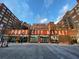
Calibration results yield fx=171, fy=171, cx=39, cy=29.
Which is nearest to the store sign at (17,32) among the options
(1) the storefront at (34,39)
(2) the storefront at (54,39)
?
(1) the storefront at (34,39)

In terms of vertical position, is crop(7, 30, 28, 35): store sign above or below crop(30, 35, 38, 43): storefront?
above

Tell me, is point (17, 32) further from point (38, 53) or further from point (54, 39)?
point (38, 53)

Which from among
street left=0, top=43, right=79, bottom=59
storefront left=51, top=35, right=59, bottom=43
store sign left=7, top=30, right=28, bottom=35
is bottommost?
street left=0, top=43, right=79, bottom=59

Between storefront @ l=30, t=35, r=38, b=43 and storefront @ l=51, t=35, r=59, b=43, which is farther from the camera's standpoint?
storefront @ l=30, t=35, r=38, b=43

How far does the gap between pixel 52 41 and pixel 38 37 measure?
8.33 meters

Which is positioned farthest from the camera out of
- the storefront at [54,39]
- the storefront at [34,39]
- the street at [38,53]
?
the storefront at [34,39]

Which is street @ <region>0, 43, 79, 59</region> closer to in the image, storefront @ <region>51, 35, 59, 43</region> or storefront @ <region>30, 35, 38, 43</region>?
storefront @ <region>51, 35, 59, 43</region>

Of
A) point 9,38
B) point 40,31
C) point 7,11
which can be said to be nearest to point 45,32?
point 40,31

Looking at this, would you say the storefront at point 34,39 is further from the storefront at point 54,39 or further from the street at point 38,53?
the street at point 38,53

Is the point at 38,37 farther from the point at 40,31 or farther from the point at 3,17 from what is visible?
the point at 3,17

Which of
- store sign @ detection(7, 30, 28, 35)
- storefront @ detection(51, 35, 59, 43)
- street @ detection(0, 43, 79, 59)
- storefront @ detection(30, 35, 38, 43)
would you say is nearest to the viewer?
street @ detection(0, 43, 79, 59)

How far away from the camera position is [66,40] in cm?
9325

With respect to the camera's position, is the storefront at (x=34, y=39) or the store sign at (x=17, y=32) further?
the store sign at (x=17, y=32)

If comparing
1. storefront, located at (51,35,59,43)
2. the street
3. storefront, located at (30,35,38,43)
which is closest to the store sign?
storefront, located at (30,35,38,43)
